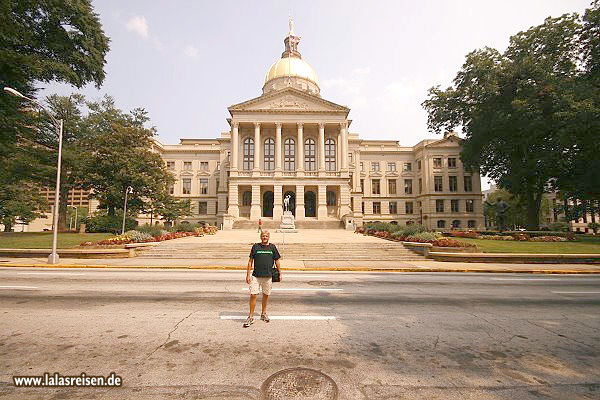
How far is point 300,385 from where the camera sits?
344 centimetres

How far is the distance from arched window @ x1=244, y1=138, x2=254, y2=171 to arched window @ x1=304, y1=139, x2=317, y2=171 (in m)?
9.64

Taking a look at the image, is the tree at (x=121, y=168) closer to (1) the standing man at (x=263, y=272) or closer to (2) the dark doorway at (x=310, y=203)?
(2) the dark doorway at (x=310, y=203)

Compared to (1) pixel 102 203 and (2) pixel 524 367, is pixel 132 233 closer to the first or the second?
(1) pixel 102 203

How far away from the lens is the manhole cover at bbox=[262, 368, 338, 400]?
3.22m

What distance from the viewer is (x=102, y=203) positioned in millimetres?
32906

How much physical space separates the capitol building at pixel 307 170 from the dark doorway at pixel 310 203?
0.59 feet

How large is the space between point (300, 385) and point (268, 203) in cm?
5066

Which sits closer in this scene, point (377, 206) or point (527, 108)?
point (527, 108)

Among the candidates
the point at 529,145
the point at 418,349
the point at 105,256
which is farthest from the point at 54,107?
the point at 529,145

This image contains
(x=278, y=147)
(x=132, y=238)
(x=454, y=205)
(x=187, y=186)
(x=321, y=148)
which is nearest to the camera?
(x=132, y=238)

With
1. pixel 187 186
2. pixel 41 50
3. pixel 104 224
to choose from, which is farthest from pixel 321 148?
pixel 41 50

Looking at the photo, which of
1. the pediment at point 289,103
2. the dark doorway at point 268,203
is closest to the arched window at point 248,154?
the dark doorway at point 268,203

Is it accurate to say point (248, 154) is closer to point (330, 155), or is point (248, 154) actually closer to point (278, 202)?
point (278, 202)

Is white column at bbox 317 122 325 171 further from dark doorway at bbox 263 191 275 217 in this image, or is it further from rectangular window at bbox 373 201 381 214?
rectangular window at bbox 373 201 381 214
